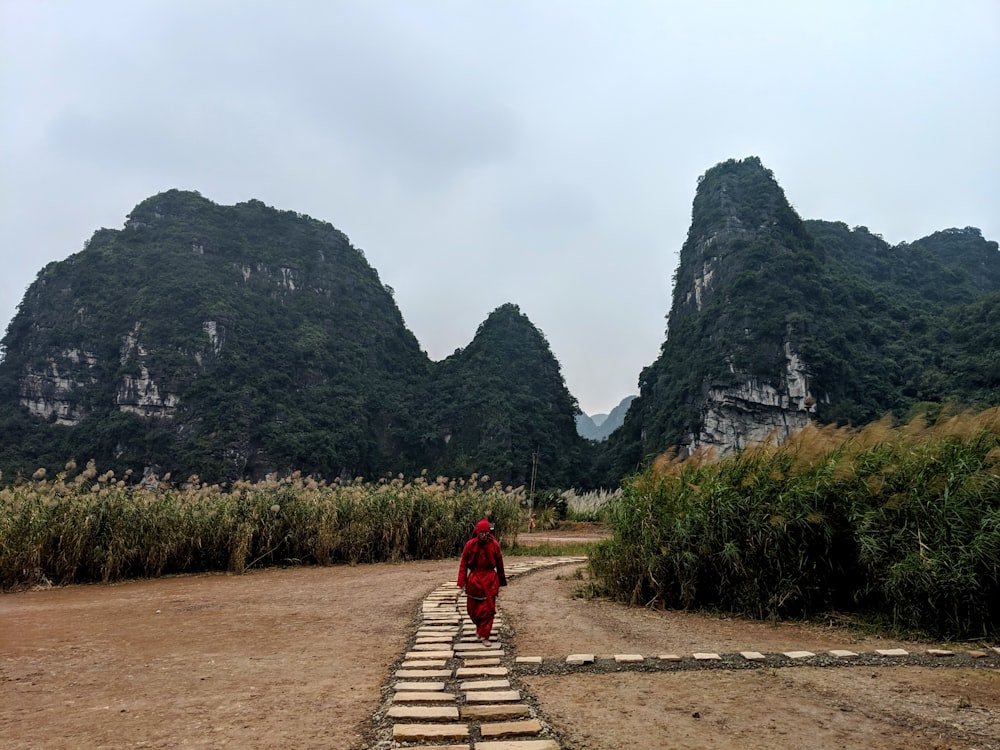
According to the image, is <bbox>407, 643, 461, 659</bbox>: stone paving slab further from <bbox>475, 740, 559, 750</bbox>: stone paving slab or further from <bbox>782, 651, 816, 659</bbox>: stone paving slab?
<bbox>782, 651, 816, 659</bbox>: stone paving slab

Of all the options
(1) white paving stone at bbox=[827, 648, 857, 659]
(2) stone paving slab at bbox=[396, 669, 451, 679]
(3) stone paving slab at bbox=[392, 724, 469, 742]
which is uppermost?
(1) white paving stone at bbox=[827, 648, 857, 659]

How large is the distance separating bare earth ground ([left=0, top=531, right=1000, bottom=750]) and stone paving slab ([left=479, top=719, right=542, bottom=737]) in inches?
4.8

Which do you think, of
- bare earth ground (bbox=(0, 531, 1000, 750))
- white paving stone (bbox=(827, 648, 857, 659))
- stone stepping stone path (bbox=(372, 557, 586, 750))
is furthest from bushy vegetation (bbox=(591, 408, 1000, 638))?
stone stepping stone path (bbox=(372, 557, 586, 750))

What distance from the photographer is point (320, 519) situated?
393 inches

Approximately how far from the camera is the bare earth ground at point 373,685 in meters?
2.79

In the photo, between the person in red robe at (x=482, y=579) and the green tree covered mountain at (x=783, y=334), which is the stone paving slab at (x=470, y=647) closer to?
the person in red robe at (x=482, y=579)

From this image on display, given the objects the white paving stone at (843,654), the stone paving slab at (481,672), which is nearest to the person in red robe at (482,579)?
the stone paving slab at (481,672)

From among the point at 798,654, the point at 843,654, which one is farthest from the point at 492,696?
the point at 843,654

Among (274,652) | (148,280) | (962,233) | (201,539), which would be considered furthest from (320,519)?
(962,233)

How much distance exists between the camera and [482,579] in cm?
486

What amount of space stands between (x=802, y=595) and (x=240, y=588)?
660 centimetres

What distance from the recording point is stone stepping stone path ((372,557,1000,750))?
272cm

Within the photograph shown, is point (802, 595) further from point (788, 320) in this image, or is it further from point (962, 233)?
point (962, 233)

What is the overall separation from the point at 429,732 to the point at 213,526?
7660 mm
